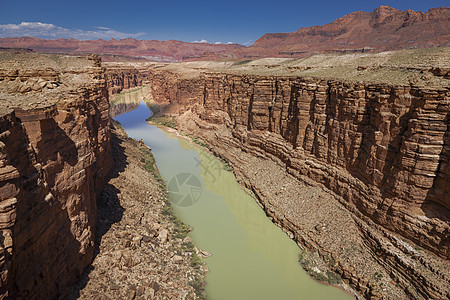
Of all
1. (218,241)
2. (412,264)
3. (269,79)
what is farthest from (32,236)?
(269,79)

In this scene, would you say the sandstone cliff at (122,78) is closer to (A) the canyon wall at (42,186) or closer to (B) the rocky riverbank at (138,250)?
(B) the rocky riverbank at (138,250)

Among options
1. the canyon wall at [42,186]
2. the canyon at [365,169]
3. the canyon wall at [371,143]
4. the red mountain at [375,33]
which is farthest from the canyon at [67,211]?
the red mountain at [375,33]

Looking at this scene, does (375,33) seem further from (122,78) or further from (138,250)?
(138,250)

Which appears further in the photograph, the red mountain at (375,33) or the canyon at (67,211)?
the red mountain at (375,33)

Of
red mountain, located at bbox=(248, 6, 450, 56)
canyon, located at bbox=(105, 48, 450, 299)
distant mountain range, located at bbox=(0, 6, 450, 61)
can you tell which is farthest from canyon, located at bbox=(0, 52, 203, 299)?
red mountain, located at bbox=(248, 6, 450, 56)

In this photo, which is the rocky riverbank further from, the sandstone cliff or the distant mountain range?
the distant mountain range

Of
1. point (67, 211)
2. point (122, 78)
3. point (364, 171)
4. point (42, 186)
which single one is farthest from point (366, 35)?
point (42, 186)

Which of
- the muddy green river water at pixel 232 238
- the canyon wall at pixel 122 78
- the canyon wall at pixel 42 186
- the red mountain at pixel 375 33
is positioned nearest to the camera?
the canyon wall at pixel 42 186

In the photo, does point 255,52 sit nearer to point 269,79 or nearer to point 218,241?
point 269,79
